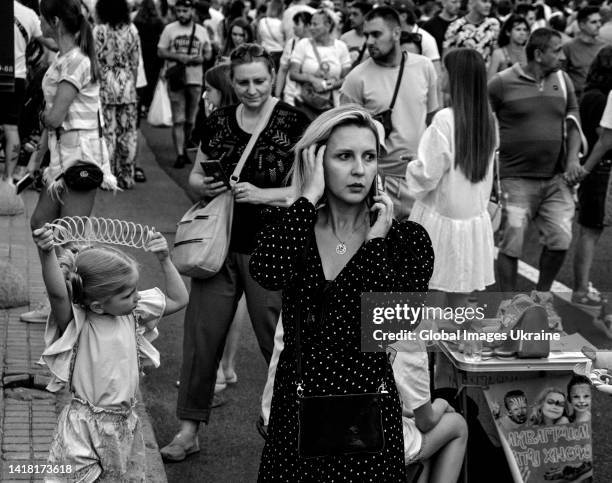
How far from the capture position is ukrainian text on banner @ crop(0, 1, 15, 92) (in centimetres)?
548

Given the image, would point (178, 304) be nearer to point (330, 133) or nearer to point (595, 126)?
point (330, 133)

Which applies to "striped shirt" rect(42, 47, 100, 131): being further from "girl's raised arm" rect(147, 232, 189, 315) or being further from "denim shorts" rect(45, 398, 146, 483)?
"denim shorts" rect(45, 398, 146, 483)

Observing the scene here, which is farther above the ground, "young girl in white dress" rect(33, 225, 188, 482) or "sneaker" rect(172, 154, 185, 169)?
"young girl in white dress" rect(33, 225, 188, 482)

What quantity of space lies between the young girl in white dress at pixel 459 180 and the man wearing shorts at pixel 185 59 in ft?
26.3

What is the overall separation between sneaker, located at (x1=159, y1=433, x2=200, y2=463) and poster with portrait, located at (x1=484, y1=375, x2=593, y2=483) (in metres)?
1.57

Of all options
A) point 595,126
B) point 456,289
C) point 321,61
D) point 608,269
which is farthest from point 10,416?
point 321,61

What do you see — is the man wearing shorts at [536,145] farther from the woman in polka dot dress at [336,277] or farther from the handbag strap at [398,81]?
the woman in polka dot dress at [336,277]

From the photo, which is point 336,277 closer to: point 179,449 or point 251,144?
point 251,144

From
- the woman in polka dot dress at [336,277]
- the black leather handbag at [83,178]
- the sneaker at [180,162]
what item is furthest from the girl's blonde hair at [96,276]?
the sneaker at [180,162]

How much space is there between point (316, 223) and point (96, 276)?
0.95 m

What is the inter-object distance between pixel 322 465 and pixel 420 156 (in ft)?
9.87

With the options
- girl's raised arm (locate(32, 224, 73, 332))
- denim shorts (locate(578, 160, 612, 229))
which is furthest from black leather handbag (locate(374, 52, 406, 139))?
girl's raised arm (locate(32, 224, 73, 332))

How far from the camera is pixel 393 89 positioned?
764 centimetres

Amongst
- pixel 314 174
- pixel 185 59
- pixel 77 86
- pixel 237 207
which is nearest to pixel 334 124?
pixel 314 174
